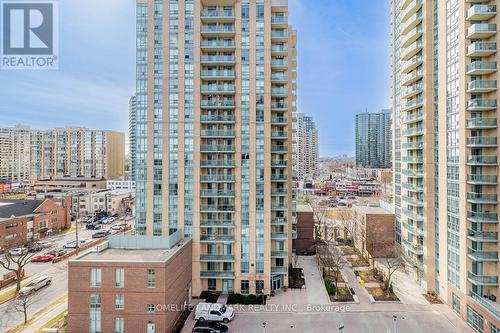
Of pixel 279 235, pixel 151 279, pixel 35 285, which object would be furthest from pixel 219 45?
pixel 35 285

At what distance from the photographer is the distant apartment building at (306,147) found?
132 meters

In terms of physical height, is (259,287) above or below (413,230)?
below

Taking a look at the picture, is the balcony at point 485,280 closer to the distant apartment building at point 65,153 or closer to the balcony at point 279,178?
the balcony at point 279,178

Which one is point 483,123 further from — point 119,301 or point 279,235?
point 119,301

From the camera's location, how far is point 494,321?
21312 millimetres

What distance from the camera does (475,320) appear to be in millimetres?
23578

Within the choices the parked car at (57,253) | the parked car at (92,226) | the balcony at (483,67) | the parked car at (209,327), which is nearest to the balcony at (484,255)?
the balcony at (483,67)

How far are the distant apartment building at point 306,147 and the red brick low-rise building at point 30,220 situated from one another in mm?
89580

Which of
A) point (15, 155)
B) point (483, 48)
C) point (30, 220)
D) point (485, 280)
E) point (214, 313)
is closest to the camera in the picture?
point (485, 280)

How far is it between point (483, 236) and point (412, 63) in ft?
64.9

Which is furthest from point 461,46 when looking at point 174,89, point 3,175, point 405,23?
point 3,175

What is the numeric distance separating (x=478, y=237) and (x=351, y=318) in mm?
13108

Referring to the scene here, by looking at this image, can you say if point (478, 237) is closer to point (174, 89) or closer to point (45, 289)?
point (174, 89)

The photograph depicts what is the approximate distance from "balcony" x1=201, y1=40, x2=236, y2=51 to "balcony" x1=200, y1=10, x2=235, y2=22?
8.18ft
